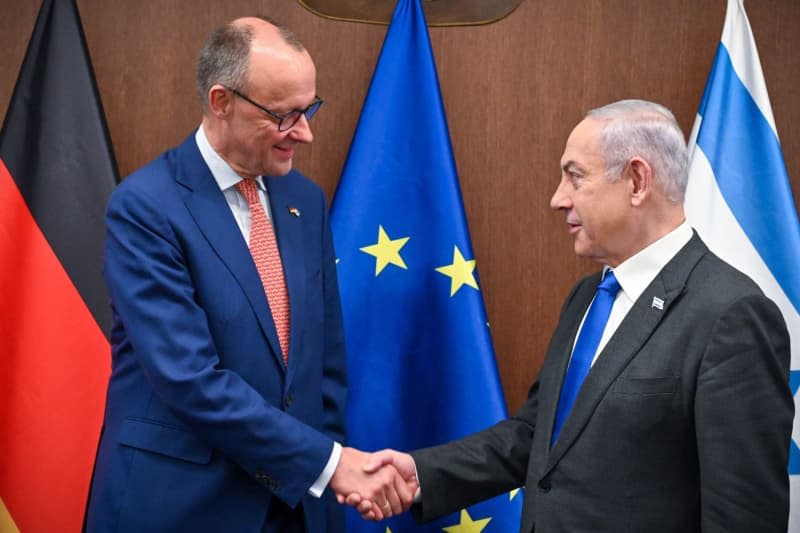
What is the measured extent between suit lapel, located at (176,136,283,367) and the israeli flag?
4.89 feet

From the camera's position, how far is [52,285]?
2.96m

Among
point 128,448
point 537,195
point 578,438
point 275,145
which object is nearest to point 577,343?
point 578,438

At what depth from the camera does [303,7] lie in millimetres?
3330

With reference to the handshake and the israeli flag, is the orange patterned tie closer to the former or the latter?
the handshake

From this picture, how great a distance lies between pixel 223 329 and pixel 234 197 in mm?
339

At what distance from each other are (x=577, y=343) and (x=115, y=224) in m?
1.06

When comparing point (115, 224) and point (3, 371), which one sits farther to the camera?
point (3, 371)

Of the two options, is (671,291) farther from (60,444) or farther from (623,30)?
(60,444)

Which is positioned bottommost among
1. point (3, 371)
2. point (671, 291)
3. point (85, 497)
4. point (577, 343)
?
point (85, 497)

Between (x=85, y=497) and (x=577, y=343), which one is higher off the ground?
(x=577, y=343)

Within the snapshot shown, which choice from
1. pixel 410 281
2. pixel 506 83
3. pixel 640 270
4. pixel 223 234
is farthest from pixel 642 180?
pixel 506 83

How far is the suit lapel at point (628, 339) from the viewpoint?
6.64 ft

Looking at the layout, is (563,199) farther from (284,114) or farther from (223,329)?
(223,329)

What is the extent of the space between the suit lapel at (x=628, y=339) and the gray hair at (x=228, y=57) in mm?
986
